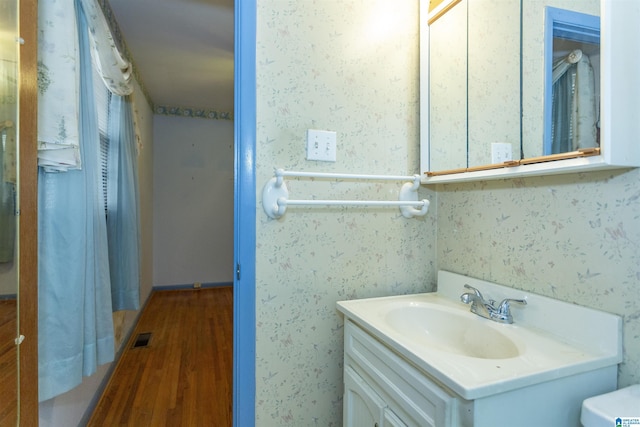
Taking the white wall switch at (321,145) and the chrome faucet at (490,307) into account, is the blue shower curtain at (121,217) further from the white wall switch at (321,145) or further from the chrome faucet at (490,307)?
the chrome faucet at (490,307)

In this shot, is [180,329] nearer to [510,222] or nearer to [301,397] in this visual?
[301,397]

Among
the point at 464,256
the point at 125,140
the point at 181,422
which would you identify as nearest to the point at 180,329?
the point at 181,422

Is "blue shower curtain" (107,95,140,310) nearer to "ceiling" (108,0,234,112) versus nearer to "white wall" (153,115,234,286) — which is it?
"ceiling" (108,0,234,112)

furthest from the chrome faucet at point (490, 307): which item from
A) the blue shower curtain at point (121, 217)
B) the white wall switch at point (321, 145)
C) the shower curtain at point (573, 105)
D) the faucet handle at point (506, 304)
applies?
the blue shower curtain at point (121, 217)

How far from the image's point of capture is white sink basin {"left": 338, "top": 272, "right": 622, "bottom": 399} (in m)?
0.65

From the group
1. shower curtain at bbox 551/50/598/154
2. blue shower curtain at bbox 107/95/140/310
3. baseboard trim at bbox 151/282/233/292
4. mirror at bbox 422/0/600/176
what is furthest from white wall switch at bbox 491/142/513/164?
baseboard trim at bbox 151/282/233/292

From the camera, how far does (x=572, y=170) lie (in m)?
0.78

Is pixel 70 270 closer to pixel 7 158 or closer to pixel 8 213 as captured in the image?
pixel 8 213

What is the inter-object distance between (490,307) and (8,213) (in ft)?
4.75

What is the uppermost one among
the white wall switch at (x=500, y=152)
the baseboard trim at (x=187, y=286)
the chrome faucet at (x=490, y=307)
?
the white wall switch at (x=500, y=152)

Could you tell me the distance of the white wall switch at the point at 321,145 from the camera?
114 cm

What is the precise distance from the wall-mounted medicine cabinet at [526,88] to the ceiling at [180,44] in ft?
5.01

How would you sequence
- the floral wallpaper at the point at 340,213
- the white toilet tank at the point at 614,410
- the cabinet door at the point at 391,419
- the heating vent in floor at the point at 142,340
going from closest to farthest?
the white toilet tank at the point at 614,410 < the cabinet door at the point at 391,419 < the floral wallpaper at the point at 340,213 < the heating vent in floor at the point at 142,340

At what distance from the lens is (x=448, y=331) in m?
1.06
